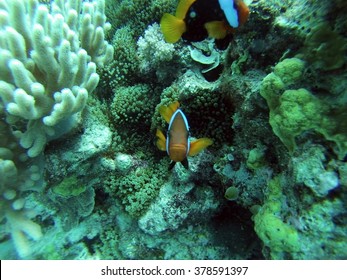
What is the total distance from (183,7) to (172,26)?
5.9 inches

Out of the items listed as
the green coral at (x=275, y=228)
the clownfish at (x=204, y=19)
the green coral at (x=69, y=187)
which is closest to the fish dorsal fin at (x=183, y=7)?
the clownfish at (x=204, y=19)

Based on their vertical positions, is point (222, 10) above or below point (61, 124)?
above

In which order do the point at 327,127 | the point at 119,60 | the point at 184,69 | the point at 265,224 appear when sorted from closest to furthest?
the point at 327,127
the point at 265,224
the point at 184,69
the point at 119,60

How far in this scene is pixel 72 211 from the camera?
273cm

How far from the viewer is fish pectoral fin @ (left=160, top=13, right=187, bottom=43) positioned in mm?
1999

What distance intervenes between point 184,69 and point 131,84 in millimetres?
781

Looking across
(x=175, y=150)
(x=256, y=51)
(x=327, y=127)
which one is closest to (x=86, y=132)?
(x=175, y=150)

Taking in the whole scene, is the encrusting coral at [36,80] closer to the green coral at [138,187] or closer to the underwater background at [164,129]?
the underwater background at [164,129]

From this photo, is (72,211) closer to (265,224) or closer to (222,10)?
(265,224)

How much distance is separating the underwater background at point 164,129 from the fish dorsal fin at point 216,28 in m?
0.46

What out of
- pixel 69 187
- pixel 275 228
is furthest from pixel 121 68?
pixel 275 228

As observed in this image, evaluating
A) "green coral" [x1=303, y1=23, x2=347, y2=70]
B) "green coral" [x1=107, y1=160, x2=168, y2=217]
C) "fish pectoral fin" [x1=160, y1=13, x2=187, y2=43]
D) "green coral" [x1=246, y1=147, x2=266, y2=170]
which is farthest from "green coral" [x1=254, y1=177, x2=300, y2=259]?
"fish pectoral fin" [x1=160, y1=13, x2=187, y2=43]

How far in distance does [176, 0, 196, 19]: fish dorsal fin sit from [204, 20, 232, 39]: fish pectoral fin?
188 mm

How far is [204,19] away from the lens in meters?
1.95
